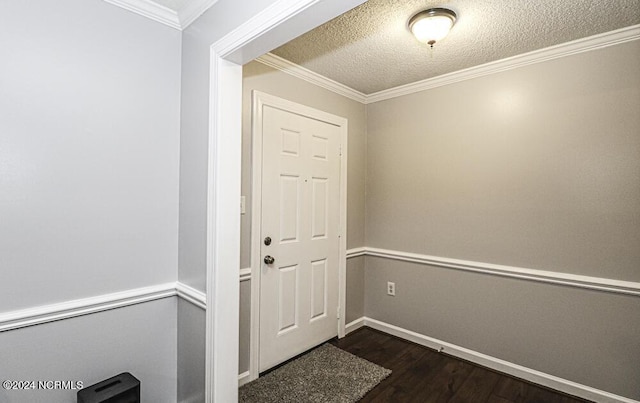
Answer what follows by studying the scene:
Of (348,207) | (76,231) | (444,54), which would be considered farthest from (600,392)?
(76,231)

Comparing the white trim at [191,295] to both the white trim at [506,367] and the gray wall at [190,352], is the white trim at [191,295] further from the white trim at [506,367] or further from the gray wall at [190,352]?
the white trim at [506,367]

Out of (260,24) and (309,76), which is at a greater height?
(309,76)

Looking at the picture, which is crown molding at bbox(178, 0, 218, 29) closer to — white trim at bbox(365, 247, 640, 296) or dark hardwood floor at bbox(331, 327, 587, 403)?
white trim at bbox(365, 247, 640, 296)

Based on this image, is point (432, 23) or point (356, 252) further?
point (356, 252)

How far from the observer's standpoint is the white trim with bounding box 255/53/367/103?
7.73 feet

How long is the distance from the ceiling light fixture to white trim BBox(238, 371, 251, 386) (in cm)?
255

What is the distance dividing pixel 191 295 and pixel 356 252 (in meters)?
1.80

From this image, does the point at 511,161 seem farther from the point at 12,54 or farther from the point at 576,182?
the point at 12,54

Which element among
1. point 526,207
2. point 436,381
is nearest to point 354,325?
point 436,381

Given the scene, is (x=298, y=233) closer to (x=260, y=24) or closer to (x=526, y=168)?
(x=260, y=24)

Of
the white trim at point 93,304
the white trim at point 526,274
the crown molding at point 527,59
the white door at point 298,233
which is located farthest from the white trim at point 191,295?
the crown molding at point 527,59

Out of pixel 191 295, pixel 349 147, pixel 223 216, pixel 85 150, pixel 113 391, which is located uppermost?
pixel 349 147

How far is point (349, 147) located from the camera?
3113mm

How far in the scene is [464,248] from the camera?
266 centimetres
